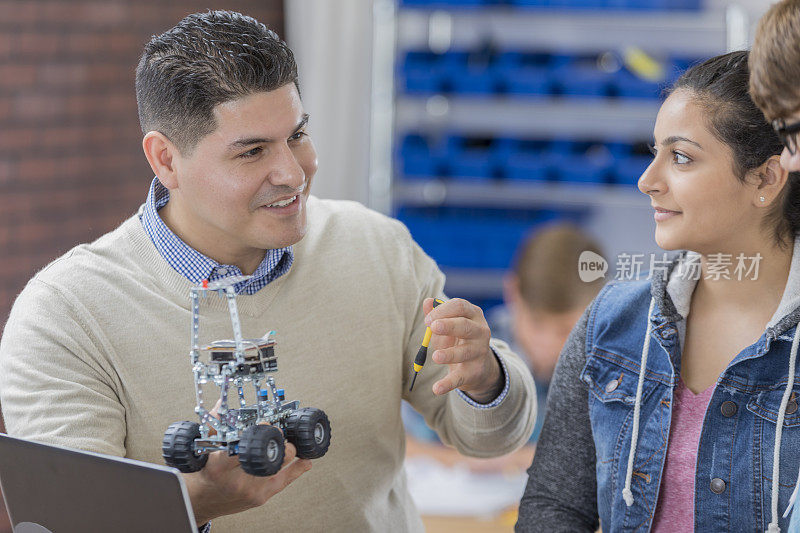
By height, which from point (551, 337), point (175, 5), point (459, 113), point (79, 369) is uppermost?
point (175, 5)

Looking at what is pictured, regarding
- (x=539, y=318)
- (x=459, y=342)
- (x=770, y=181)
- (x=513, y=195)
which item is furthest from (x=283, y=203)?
(x=513, y=195)

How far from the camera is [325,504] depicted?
150 cm

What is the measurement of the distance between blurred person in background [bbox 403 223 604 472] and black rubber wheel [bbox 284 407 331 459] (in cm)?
143

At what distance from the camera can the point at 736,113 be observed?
1.25 meters

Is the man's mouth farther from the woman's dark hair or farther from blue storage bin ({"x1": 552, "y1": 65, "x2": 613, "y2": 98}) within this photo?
blue storage bin ({"x1": 552, "y1": 65, "x2": 613, "y2": 98})

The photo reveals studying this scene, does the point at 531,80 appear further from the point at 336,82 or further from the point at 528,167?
the point at 336,82

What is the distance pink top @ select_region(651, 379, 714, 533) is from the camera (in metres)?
1.32

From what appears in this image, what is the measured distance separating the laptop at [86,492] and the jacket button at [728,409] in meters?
0.77

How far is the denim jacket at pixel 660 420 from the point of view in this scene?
1.28m

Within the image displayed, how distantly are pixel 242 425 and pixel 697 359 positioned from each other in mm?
717

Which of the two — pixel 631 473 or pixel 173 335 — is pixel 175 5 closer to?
pixel 173 335

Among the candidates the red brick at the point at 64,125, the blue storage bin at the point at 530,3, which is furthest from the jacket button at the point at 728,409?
the blue storage bin at the point at 530,3

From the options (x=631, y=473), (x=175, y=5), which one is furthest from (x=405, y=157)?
(x=631, y=473)

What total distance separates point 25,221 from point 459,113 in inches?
78.5
